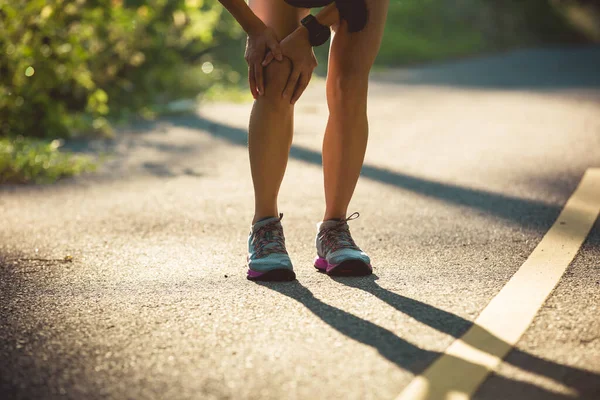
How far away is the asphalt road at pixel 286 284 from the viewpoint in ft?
6.62

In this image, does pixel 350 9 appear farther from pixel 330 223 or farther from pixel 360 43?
pixel 330 223

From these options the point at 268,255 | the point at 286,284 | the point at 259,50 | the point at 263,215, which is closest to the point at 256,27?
the point at 259,50

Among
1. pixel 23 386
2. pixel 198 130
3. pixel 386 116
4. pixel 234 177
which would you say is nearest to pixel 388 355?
pixel 23 386

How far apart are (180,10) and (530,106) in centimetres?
405

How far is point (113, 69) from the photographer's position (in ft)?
27.1

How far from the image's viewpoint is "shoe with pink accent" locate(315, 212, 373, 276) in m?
2.90

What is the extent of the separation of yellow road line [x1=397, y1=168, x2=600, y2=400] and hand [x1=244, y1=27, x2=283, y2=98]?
1.14 meters

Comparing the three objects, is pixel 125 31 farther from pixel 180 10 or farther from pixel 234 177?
pixel 234 177

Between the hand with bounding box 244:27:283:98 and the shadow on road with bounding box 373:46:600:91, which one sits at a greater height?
the hand with bounding box 244:27:283:98

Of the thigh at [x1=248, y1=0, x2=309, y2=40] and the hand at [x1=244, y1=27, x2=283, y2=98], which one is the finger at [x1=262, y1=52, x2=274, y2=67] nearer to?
the hand at [x1=244, y1=27, x2=283, y2=98]

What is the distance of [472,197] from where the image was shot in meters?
4.36

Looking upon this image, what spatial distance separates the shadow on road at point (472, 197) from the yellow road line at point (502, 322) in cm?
17

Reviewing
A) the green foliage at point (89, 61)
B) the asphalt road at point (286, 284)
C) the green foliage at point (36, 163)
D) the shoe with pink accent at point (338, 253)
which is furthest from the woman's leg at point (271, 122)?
the green foliage at point (89, 61)

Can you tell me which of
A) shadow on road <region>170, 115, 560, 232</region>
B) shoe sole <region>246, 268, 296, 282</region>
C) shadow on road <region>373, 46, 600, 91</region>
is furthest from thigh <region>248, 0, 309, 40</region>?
shadow on road <region>373, 46, 600, 91</region>
